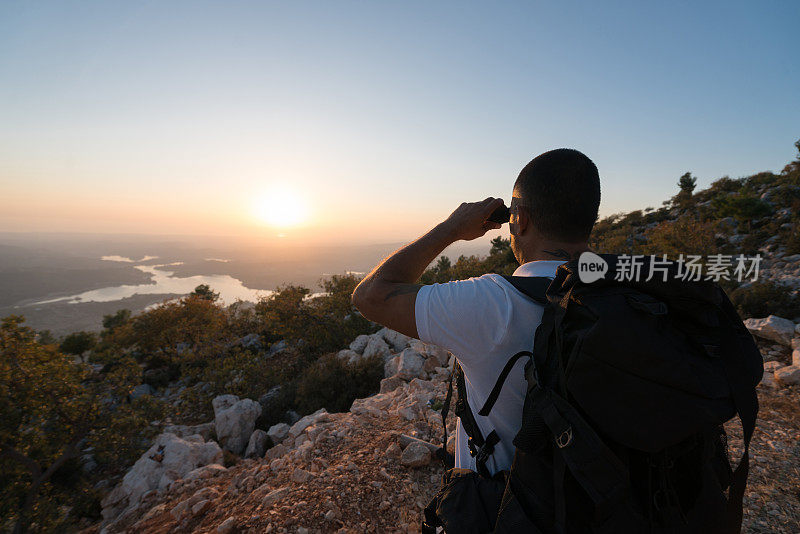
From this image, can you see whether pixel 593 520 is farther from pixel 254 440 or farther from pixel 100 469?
Answer: pixel 100 469

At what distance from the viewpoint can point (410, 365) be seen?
6.62 m

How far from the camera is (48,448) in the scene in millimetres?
6227

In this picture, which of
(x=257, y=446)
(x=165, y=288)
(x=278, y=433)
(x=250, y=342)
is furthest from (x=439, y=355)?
(x=165, y=288)

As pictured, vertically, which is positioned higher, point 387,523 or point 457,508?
point 457,508

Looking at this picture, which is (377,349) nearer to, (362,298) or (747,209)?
(362,298)

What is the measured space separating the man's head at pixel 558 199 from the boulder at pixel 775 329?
8020 millimetres

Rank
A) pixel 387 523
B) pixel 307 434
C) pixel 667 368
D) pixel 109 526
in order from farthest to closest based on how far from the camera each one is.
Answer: pixel 307 434 → pixel 109 526 → pixel 387 523 → pixel 667 368

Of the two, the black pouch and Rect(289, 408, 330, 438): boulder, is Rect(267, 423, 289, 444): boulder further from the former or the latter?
the black pouch

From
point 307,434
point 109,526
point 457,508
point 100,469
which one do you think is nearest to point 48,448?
point 100,469

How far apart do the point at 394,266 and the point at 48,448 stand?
942cm

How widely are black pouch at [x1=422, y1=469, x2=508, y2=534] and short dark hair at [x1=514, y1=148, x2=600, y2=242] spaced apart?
111cm

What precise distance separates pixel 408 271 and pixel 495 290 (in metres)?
0.46

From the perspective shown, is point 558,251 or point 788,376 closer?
point 558,251

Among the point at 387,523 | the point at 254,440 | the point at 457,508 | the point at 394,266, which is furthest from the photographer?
the point at 254,440
